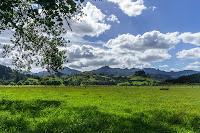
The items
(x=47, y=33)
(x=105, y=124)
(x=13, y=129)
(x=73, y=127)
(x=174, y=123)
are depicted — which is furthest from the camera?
(x=47, y=33)

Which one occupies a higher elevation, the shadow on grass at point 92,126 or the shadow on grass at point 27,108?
the shadow on grass at point 27,108

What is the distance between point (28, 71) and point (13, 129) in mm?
24611

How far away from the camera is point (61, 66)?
4238 centimetres

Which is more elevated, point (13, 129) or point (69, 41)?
point (69, 41)

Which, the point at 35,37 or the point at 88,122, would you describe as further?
the point at 35,37

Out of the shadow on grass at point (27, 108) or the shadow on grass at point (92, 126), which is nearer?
the shadow on grass at point (92, 126)

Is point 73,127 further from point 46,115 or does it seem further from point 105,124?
point 46,115

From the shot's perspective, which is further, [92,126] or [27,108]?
[27,108]

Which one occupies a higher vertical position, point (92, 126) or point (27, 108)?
point (27, 108)

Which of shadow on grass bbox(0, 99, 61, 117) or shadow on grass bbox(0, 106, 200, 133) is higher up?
shadow on grass bbox(0, 99, 61, 117)

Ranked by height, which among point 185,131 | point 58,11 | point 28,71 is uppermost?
point 58,11

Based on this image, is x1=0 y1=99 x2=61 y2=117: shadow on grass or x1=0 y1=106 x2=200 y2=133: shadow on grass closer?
x1=0 y1=106 x2=200 y2=133: shadow on grass

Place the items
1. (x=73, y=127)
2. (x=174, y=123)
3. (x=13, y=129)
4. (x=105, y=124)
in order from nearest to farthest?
(x=13, y=129) → (x=73, y=127) → (x=105, y=124) → (x=174, y=123)

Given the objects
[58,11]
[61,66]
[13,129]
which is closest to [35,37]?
[61,66]
